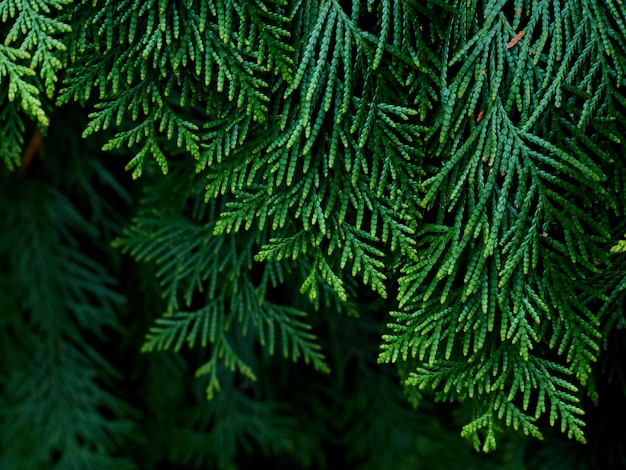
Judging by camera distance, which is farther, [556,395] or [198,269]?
[198,269]

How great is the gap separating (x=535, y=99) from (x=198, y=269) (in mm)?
972

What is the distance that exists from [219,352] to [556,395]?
94cm

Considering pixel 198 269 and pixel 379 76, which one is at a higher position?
pixel 379 76

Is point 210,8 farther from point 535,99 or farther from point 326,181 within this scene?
point 535,99

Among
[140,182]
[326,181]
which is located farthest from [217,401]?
[326,181]

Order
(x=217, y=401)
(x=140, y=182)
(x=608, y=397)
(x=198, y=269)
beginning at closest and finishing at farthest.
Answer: (x=198, y=269) < (x=608, y=397) < (x=140, y=182) < (x=217, y=401)

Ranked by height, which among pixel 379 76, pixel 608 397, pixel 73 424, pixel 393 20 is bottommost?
pixel 73 424

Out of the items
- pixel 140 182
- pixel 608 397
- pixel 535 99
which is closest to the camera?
pixel 535 99

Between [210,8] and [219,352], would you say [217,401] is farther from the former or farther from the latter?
[210,8]

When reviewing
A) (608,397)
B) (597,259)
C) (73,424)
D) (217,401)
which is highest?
(597,259)

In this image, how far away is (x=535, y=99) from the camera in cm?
127

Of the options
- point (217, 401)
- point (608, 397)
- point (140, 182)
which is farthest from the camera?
point (217, 401)

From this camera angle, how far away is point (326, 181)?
1.37m

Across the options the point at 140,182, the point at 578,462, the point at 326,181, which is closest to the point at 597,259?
the point at 326,181
